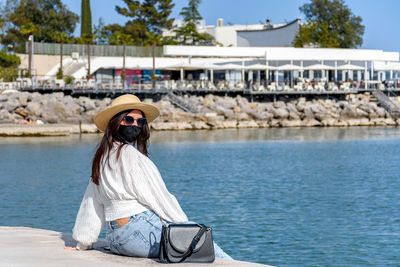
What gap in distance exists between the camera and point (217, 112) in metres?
52.1

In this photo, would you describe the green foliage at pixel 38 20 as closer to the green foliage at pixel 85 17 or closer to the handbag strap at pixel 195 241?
the green foliage at pixel 85 17

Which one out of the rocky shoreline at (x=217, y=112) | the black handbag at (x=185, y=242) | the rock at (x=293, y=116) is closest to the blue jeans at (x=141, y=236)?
the black handbag at (x=185, y=242)

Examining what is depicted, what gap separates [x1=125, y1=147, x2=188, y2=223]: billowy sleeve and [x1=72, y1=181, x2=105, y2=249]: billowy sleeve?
512 millimetres

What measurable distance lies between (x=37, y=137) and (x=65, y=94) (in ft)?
31.0

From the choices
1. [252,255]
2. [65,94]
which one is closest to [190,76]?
[65,94]

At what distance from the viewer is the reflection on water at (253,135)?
4135cm

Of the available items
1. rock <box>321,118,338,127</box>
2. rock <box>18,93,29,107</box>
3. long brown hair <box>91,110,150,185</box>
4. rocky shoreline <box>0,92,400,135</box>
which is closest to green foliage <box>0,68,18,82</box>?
rock <box>18,93,29,107</box>

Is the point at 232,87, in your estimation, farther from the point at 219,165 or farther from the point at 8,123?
the point at 219,165

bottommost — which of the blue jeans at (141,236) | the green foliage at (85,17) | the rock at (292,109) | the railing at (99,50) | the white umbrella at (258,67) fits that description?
the rock at (292,109)

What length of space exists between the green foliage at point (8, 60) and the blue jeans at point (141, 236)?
191 feet

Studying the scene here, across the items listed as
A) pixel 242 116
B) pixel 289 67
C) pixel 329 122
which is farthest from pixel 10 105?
pixel 329 122

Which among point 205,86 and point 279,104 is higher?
point 205,86

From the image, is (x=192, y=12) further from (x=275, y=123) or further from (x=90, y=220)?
(x=90, y=220)

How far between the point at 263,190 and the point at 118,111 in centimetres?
1443
